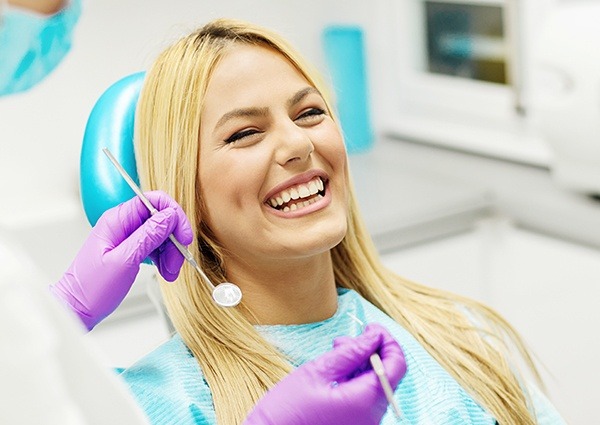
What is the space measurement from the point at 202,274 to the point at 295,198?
0.62 ft

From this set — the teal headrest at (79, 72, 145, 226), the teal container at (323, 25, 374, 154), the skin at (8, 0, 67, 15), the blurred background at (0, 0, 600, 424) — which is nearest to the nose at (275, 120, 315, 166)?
the teal headrest at (79, 72, 145, 226)

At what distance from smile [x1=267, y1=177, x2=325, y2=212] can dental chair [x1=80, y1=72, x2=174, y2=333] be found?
252 millimetres

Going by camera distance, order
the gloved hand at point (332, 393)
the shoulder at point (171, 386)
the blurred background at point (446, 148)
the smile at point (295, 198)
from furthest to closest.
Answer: the blurred background at point (446, 148) → the smile at point (295, 198) → the shoulder at point (171, 386) → the gloved hand at point (332, 393)

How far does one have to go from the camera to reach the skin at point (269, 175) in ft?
5.05

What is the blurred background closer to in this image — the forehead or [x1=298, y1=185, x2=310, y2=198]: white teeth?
the forehead

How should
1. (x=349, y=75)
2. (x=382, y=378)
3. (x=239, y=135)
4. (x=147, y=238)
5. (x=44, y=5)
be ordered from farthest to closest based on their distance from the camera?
(x=349, y=75) → (x=239, y=135) → (x=147, y=238) → (x=382, y=378) → (x=44, y=5)

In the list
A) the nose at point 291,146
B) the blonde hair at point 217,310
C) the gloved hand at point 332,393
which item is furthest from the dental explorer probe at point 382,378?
the nose at point 291,146

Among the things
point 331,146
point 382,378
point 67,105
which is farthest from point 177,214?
point 67,105

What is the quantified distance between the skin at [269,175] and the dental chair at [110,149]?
0.15 metres

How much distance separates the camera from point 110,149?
166 centimetres

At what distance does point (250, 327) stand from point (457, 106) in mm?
1794

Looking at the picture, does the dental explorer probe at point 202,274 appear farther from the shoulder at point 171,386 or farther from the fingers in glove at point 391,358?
the fingers in glove at point 391,358

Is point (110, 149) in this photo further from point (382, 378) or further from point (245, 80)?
point (382, 378)

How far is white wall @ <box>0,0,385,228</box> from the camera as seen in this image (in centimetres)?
265
